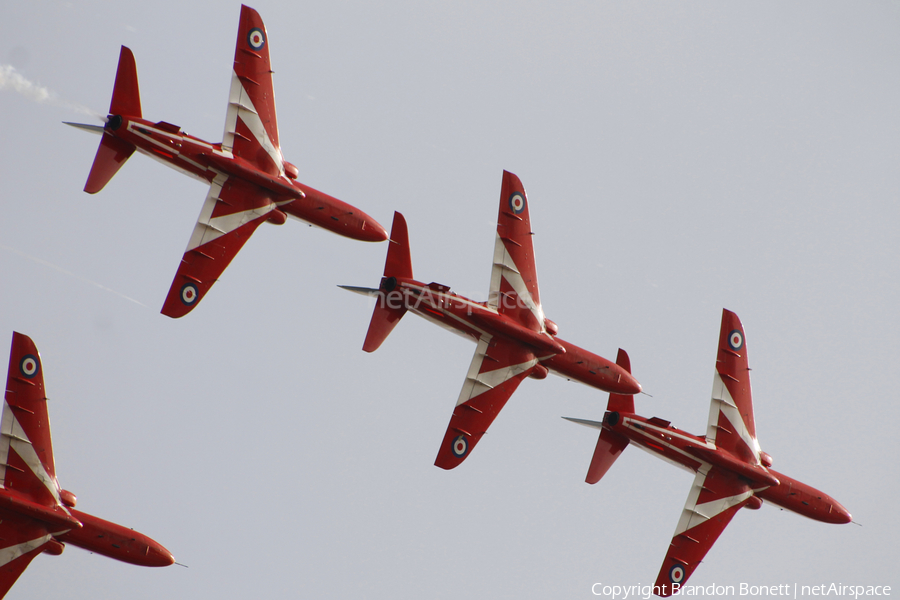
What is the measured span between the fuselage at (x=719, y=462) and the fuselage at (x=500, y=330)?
142cm

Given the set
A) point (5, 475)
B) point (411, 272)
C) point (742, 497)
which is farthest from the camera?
point (742, 497)

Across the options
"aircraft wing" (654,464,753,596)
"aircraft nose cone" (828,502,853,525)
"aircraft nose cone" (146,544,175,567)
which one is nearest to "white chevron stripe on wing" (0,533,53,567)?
"aircraft nose cone" (146,544,175,567)

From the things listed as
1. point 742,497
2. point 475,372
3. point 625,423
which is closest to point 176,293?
point 475,372

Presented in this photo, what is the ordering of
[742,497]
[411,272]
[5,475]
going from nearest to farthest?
[5,475], [411,272], [742,497]

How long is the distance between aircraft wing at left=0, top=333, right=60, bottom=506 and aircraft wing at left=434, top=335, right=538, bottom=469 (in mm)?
13121

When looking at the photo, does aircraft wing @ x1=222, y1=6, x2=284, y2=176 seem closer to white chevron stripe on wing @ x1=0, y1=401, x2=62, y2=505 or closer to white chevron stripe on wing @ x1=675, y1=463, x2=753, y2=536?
white chevron stripe on wing @ x1=0, y1=401, x2=62, y2=505

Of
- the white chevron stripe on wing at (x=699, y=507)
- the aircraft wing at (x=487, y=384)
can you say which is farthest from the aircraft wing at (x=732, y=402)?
the aircraft wing at (x=487, y=384)

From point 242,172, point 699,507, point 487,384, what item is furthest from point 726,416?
point 242,172

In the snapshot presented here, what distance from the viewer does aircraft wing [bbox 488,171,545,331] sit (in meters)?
39.9

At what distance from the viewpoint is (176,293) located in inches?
1485

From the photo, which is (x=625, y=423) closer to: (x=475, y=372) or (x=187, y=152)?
(x=475, y=372)

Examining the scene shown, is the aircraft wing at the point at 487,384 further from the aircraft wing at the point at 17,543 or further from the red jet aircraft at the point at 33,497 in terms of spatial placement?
the aircraft wing at the point at 17,543

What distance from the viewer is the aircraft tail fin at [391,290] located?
124 feet

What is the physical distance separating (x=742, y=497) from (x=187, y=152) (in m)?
23.1
